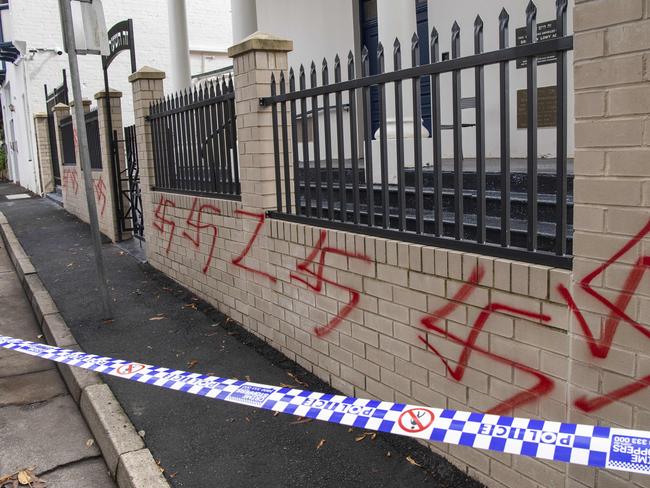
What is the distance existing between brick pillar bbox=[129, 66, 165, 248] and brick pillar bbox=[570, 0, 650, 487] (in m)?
6.07

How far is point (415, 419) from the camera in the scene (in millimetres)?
2670

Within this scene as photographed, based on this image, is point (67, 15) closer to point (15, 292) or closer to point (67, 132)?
point (15, 292)

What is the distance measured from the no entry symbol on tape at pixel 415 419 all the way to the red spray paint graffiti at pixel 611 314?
61cm

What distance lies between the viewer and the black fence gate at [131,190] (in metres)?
9.57

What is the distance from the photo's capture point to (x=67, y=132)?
45.9 feet

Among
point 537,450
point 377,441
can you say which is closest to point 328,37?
point 377,441

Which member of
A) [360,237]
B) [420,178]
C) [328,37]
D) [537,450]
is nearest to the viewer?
[537,450]

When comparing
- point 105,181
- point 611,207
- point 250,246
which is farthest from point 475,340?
point 105,181

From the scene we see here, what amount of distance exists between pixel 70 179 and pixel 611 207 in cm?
1334

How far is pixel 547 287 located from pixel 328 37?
823 cm

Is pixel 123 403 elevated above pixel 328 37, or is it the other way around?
pixel 328 37

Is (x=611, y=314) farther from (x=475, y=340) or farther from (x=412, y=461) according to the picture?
(x=412, y=461)

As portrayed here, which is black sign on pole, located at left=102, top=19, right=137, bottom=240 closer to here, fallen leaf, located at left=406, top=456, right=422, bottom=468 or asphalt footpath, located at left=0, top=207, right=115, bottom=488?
asphalt footpath, located at left=0, top=207, right=115, bottom=488

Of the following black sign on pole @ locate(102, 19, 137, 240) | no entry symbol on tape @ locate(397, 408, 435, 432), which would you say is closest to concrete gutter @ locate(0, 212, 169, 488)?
no entry symbol on tape @ locate(397, 408, 435, 432)
